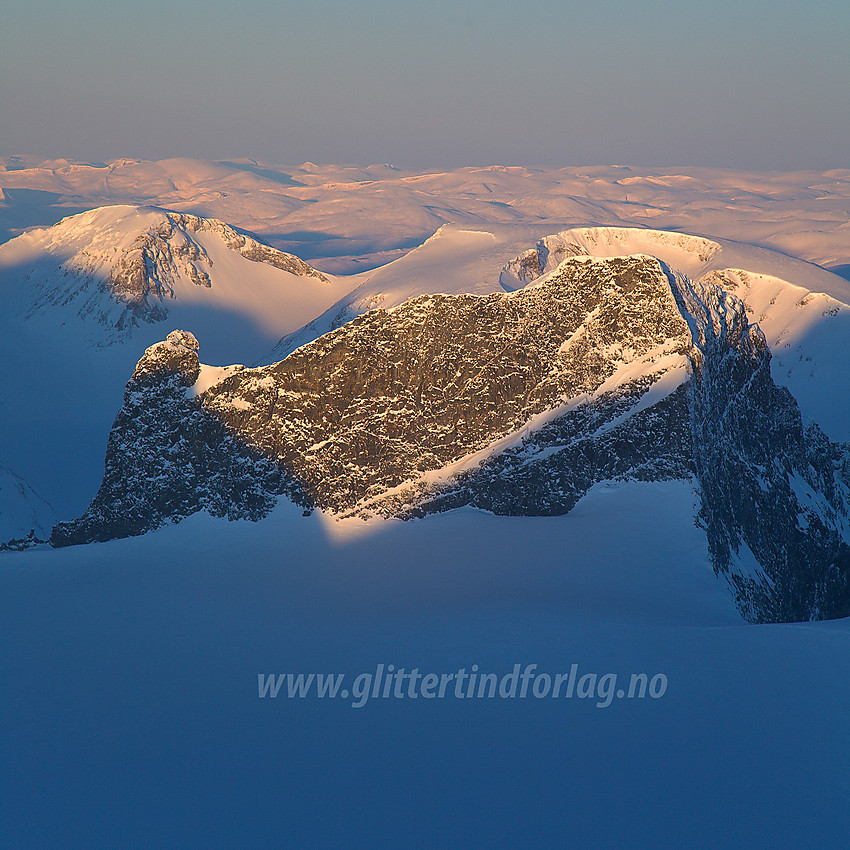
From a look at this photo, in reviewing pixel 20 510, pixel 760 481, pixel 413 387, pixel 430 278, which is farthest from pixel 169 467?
pixel 430 278

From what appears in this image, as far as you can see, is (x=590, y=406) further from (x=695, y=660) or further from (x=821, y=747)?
(x=821, y=747)

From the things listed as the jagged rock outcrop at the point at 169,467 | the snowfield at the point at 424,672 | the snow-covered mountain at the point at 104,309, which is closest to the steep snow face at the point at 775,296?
the snowfield at the point at 424,672

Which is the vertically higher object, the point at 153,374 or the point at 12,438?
the point at 153,374

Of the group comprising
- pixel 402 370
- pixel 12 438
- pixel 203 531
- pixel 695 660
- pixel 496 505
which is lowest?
pixel 12 438

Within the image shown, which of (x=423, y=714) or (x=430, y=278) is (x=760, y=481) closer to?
(x=423, y=714)

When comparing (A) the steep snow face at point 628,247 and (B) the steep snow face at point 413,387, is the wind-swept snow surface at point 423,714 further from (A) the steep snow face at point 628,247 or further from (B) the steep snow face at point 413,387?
(A) the steep snow face at point 628,247

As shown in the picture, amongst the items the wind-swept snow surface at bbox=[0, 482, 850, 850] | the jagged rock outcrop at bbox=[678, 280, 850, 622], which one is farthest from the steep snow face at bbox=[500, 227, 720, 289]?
the wind-swept snow surface at bbox=[0, 482, 850, 850]

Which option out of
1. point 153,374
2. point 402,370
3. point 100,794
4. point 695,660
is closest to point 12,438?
point 153,374

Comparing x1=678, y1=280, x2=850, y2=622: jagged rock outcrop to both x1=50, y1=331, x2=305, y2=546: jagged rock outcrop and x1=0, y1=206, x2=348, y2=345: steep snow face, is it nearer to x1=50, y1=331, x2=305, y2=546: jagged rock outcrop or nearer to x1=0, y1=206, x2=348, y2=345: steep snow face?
x1=50, y1=331, x2=305, y2=546: jagged rock outcrop

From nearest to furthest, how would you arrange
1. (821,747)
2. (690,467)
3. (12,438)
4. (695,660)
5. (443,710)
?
(821,747) < (443,710) < (695,660) < (690,467) < (12,438)
